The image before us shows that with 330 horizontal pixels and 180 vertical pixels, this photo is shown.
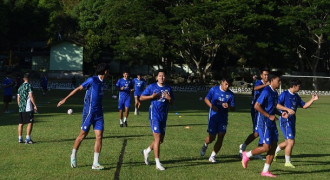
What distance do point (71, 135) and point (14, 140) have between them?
1905 millimetres

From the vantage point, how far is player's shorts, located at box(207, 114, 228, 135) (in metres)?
10.5

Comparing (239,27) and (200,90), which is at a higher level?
(239,27)

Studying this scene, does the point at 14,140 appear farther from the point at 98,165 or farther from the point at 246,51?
the point at 246,51

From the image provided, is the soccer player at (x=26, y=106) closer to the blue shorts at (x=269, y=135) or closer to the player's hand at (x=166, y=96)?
the player's hand at (x=166, y=96)

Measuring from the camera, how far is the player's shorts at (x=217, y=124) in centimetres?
1047

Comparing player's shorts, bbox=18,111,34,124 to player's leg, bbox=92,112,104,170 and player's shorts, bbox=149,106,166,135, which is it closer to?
player's leg, bbox=92,112,104,170

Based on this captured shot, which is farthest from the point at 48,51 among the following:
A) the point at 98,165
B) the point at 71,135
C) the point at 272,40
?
the point at 98,165

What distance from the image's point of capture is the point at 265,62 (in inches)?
2398

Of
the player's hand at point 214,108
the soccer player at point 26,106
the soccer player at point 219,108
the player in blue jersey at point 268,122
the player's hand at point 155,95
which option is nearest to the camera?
the player in blue jersey at point 268,122

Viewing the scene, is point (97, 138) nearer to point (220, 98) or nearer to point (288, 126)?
point (220, 98)

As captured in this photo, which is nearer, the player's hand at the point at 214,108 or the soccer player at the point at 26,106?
the player's hand at the point at 214,108

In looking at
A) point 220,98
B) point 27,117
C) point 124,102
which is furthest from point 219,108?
point 124,102

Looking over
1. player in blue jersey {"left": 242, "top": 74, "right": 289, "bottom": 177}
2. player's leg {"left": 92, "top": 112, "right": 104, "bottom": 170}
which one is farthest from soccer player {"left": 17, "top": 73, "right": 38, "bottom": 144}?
player in blue jersey {"left": 242, "top": 74, "right": 289, "bottom": 177}

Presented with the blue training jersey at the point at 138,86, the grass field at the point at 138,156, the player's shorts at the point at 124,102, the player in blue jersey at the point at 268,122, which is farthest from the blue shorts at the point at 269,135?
the blue training jersey at the point at 138,86
